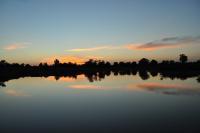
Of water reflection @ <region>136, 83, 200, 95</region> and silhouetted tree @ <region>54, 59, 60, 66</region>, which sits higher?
silhouetted tree @ <region>54, 59, 60, 66</region>

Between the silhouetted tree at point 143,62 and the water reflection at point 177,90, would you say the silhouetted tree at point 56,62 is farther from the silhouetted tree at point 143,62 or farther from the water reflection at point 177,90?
the water reflection at point 177,90

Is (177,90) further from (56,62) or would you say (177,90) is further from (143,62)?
(143,62)

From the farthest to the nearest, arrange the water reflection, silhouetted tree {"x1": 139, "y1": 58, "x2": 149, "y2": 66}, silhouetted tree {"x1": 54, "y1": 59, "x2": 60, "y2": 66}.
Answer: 1. silhouetted tree {"x1": 139, "y1": 58, "x2": 149, "y2": 66}
2. silhouetted tree {"x1": 54, "y1": 59, "x2": 60, "y2": 66}
3. the water reflection

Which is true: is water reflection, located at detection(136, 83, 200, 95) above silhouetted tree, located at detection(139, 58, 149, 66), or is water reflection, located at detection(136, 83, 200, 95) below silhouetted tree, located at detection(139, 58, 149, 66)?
below

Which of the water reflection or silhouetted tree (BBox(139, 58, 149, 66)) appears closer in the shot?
the water reflection

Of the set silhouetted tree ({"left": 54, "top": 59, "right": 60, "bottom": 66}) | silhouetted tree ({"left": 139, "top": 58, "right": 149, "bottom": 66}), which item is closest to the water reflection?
silhouetted tree ({"left": 54, "top": 59, "right": 60, "bottom": 66})

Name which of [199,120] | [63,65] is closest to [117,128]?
[199,120]

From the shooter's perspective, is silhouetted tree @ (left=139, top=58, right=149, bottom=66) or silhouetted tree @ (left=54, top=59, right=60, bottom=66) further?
silhouetted tree @ (left=139, top=58, right=149, bottom=66)

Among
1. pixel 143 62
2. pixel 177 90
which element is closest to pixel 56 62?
pixel 143 62

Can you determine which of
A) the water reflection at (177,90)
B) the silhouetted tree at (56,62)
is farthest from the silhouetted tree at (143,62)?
the water reflection at (177,90)

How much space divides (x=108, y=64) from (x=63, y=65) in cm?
3114

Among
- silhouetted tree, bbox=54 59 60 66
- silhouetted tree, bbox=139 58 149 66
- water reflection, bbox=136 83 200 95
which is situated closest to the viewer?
water reflection, bbox=136 83 200 95

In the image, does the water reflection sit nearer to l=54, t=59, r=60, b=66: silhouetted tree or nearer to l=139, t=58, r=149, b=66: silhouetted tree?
l=54, t=59, r=60, b=66: silhouetted tree

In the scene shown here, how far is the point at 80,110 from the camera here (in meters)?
17.5
